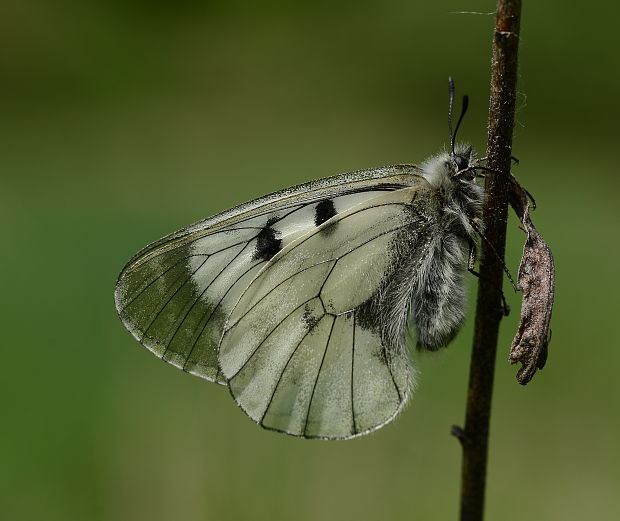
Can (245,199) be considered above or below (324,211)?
above

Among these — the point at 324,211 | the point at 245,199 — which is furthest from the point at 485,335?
the point at 245,199

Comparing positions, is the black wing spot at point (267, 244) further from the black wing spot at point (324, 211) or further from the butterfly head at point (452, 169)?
the butterfly head at point (452, 169)

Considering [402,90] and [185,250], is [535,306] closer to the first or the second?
[185,250]

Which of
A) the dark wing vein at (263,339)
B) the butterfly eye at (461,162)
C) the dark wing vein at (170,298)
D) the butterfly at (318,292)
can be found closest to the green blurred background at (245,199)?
the butterfly at (318,292)

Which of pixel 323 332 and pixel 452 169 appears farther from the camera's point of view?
pixel 323 332

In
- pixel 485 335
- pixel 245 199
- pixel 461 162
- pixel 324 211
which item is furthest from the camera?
pixel 245 199

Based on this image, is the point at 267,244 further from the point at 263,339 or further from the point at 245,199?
the point at 245,199
